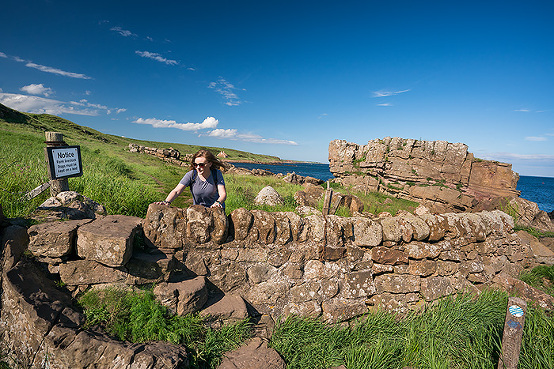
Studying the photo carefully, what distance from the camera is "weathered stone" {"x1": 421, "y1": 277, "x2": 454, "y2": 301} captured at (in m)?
4.80

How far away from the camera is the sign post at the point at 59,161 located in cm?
429

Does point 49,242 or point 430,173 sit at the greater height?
point 430,173

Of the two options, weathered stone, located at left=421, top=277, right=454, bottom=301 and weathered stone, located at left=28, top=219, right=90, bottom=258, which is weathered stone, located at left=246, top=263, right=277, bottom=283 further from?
weathered stone, located at left=421, top=277, right=454, bottom=301

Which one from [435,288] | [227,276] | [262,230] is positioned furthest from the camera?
[435,288]

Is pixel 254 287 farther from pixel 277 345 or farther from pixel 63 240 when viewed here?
pixel 63 240

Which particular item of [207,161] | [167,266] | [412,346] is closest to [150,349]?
[167,266]

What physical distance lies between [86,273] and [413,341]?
489 centimetres

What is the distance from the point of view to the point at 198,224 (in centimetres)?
359

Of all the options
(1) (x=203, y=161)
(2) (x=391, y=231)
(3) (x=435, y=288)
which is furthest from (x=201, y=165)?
(3) (x=435, y=288)

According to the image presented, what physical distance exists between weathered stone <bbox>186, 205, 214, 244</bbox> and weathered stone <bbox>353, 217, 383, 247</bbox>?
2.68 m

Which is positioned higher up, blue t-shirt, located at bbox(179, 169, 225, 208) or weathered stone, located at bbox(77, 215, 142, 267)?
blue t-shirt, located at bbox(179, 169, 225, 208)

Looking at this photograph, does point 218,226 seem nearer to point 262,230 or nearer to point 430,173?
point 262,230

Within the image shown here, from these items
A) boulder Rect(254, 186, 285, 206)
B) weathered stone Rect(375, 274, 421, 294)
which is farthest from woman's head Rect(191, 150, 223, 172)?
boulder Rect(254, 186, 285, 206)

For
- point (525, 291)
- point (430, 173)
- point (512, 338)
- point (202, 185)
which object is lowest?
point (525, 291)
